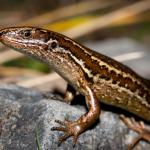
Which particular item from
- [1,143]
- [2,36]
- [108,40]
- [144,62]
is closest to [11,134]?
[1,143]

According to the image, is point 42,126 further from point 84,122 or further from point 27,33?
point 27,33

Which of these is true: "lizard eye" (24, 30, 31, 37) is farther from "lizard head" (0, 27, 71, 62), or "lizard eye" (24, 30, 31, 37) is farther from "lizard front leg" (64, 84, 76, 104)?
"lizard front leg" (64, 84, 76, 104)

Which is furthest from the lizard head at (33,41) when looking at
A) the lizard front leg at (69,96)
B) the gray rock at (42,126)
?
the lizard front leg at (69,96)

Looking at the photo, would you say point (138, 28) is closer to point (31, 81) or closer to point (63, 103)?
point (31, 81)

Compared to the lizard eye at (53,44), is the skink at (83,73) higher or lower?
lower

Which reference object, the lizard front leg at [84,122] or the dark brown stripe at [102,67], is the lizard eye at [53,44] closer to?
the dark brown stripe at [102,67]

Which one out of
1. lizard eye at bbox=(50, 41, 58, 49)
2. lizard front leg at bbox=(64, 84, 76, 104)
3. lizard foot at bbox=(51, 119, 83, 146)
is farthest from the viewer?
lizard front leg at bbox=(64, 84, 76, 104)

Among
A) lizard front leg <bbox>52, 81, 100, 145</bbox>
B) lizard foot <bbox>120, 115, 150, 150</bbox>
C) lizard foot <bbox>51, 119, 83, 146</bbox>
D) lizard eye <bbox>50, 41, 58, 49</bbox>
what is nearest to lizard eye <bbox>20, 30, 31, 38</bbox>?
lizard eye <bbox>50, 41, 58, 49</bbox>
